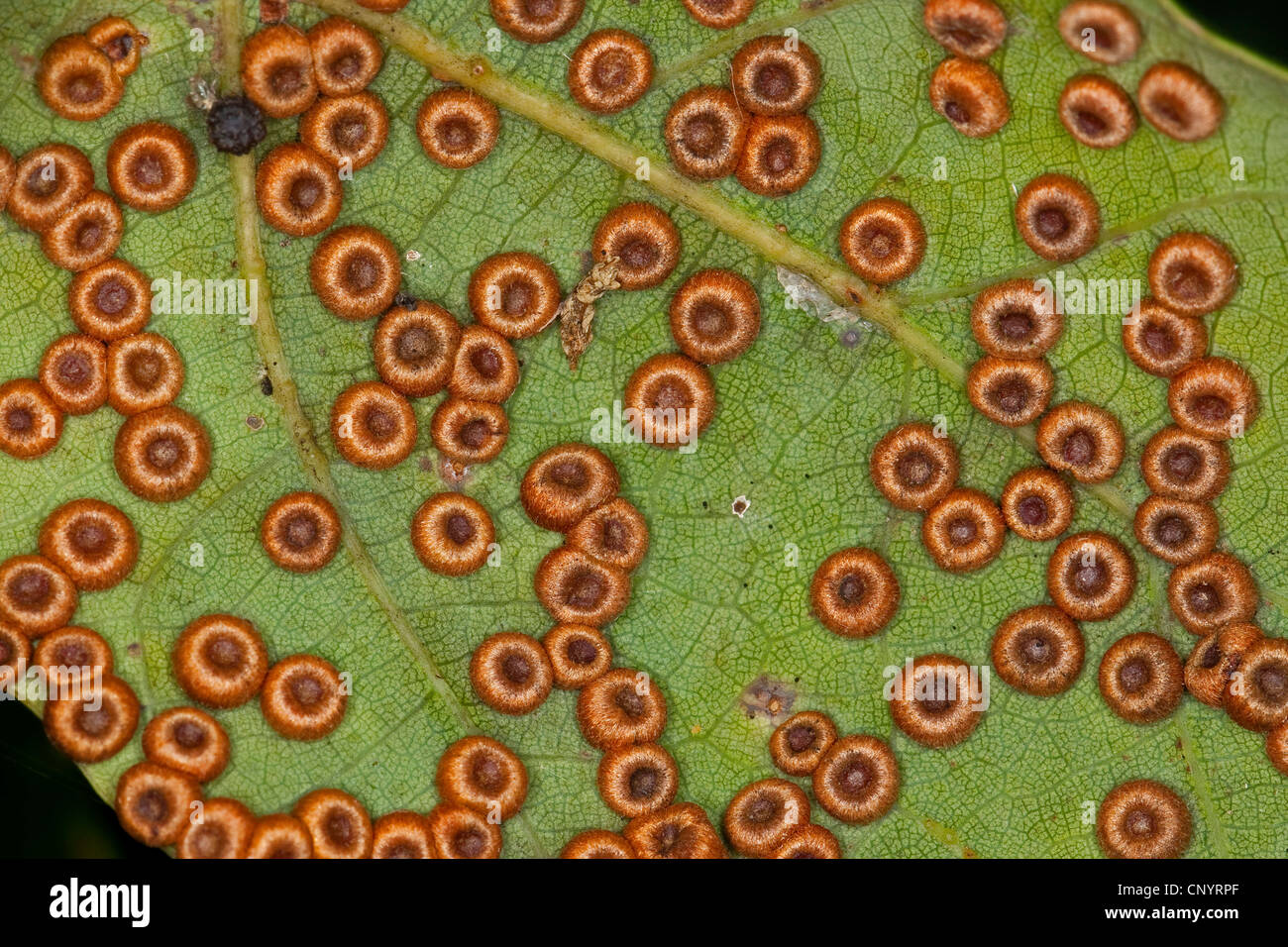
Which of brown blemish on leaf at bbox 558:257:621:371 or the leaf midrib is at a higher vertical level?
the leaf midrib

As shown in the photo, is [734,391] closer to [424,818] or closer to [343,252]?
[343,252]

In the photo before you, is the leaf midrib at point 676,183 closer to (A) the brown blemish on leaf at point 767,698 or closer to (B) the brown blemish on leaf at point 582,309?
(B) the brown blemish on leaf at point 582,309

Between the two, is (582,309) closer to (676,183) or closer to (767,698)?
(676,183)

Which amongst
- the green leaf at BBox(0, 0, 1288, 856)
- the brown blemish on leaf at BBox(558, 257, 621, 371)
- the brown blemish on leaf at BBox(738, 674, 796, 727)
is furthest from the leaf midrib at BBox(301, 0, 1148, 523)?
the brown blemish on leaf at BBox(738, 674, 796, 727)

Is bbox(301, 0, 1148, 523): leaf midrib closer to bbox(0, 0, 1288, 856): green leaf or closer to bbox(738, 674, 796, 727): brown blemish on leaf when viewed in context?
bbox(0, 0, 1288, 856): green leaf

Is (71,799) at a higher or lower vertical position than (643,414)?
lower

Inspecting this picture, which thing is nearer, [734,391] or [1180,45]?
[1180,45]

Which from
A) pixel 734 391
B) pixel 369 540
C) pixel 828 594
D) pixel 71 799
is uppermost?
pixel 734 391

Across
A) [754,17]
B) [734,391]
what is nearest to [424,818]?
[734,391]

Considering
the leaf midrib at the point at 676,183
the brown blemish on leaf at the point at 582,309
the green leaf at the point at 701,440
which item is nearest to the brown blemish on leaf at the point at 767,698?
the green leaf at the point at 701,440
